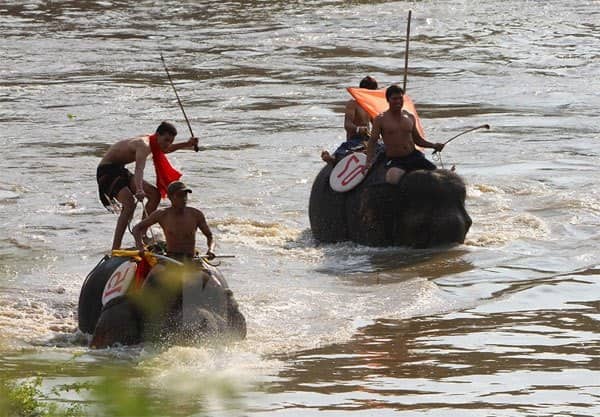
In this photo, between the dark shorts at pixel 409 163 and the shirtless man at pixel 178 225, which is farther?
the dark shorts at pixel 409 163

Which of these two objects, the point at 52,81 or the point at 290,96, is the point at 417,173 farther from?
the point at 52,81

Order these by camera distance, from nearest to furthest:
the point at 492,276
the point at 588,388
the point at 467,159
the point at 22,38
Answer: the point at 588,388 < the point at 492,276 < the point at 467,159 < the point at 22,38

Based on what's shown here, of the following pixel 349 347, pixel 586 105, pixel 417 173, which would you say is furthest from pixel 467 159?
pixel 349 347

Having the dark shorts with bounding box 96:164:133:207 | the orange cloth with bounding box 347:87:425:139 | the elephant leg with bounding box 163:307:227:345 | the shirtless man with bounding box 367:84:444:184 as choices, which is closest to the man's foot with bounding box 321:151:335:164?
the shirtless man with bounding box 367:84:444:184

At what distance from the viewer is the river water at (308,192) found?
1043cm

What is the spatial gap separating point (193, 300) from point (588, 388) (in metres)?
2.88

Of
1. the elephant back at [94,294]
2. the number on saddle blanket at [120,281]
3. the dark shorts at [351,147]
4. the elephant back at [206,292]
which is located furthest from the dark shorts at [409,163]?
the number on saddle blanket at [120,281]

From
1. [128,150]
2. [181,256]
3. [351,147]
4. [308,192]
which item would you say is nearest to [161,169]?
[128,150]

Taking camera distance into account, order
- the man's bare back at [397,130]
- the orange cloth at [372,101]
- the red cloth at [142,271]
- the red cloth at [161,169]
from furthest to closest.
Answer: the orange cloth at [372,101] < the man's bare back at [397,130] < the red cloth at [161,169] < the red cloth at [142,271]

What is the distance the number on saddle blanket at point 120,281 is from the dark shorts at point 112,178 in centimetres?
315

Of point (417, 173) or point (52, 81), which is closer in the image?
point (417, 173)

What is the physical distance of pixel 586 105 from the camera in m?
27.7

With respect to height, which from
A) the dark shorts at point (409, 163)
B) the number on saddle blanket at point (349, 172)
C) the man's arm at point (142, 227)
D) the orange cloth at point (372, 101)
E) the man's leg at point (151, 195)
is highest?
the man's arm at point (142, 227)

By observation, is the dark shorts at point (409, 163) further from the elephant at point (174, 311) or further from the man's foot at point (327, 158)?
the elephant at point (174, 311)
